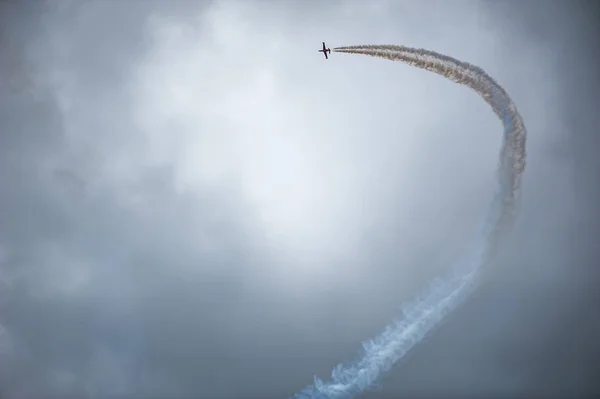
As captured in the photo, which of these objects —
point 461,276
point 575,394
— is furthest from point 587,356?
point 461,276

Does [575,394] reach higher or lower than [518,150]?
lower

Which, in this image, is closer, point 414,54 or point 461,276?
point 414,54

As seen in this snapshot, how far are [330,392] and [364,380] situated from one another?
614 cm

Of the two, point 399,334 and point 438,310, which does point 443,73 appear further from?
point 399,334

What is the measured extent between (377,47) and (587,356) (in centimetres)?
11984

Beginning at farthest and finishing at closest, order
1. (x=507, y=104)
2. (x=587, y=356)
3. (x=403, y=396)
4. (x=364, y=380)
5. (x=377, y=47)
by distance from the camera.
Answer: (x=587, y=356) < (x=403, y=396) < (x=364, y=380) < (x=507, y=104) < (x=377, y=47)

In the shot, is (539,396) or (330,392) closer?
(330,392)

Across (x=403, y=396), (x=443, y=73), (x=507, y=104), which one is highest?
(x=443, y=73)

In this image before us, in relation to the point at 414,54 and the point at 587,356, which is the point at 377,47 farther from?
the point at 587,356

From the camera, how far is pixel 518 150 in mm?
62500

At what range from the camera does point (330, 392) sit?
6531 centimetres

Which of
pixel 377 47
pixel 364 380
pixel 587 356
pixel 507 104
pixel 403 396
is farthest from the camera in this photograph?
pixel 587 356

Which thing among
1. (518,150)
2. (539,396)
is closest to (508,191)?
(518,150)

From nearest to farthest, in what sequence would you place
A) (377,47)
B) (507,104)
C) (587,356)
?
(377,47) < (507,104) < (587,356)
